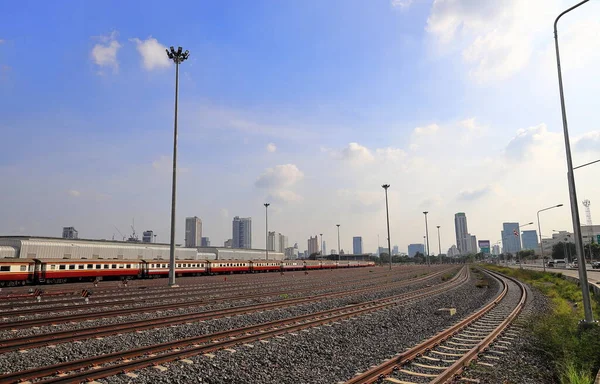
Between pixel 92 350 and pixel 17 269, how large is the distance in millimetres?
30988

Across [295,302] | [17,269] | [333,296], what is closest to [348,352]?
[295,302]

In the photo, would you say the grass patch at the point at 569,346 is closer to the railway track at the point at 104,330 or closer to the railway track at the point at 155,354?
the railway track at the point at 155,354

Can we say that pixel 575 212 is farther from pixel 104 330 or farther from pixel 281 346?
pixel 104 330

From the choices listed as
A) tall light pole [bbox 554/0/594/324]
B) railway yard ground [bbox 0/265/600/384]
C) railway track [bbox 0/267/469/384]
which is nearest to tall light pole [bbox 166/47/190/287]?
railway yard ground [bbox 0/265/600/384]

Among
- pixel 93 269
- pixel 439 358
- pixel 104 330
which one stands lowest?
pixel 439 358

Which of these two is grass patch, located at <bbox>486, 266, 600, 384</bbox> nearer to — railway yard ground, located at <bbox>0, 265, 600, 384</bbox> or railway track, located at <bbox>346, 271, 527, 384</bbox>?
railway yard ground, located at <bbox>0, 265, 600, 384</bbox>

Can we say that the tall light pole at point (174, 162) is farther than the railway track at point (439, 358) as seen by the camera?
Yes

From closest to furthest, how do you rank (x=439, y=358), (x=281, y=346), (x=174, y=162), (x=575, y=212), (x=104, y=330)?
(x=439, y=358) < (x=281, y=346) < (x=104, y=330) < (x=575, y=212) < (x=174, y=162)

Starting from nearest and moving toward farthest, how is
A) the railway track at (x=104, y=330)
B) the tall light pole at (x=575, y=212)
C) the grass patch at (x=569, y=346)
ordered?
the grass patch at (x=569, y=346), the railway track at (x=104, y=330), the tall light pole at (x=575, y=212)

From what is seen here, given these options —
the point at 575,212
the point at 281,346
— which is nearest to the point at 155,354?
the point at 281,346

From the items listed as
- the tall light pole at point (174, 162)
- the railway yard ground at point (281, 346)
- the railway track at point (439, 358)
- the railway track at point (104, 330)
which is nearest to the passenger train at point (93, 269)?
the tall light pole at point (174, 162)

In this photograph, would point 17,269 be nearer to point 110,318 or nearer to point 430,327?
point 110,318

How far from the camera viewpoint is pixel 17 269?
35.0m

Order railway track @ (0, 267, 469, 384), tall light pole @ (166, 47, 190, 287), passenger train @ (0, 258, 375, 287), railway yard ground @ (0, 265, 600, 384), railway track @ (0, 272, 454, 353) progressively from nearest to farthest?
railway track @ (0, 267, 469, 384), railway yard ground @ (0, 265, 600, 384), railway track @ (0, 272, 454, 353), tall light pole @ (166, 47, 190, 287), passenger train @ (0, 258, 375, 287)
